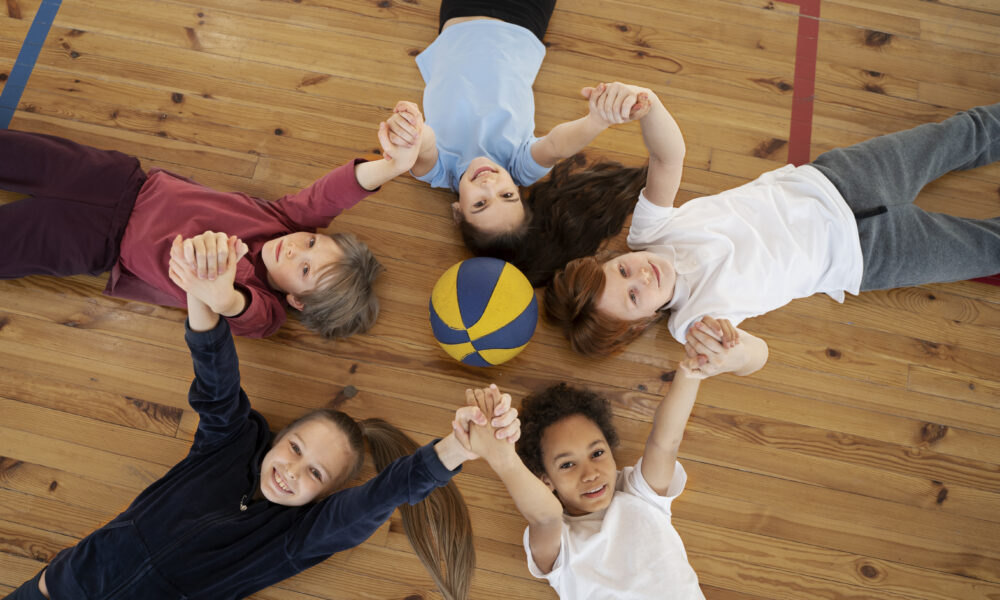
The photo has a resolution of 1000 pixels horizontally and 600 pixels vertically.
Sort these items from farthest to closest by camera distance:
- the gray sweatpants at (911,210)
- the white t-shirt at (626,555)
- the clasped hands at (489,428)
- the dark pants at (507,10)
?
the dark pants at (507,10)
the gray sweatpants at (911,210)
the white t-shirt at (626,555)
the clasped hands at (489,428)

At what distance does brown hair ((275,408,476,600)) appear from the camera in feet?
6.61

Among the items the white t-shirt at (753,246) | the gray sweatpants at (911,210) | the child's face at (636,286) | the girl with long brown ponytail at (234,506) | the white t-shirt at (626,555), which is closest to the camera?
the girl with long brown ponytail at (234,506)

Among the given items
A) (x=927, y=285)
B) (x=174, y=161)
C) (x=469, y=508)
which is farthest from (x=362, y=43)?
(x=927, y=285)

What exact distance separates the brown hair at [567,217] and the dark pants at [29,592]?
175 centimetres

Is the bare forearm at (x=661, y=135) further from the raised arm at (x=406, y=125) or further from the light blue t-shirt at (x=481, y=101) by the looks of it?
the raised arm at (x=406, y=125)

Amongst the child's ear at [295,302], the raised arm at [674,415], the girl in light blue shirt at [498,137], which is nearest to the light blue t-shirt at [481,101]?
the girl in light blue shirt at [498,137]

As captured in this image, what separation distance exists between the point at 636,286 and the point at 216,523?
60.1 inches

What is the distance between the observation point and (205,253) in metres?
1.65

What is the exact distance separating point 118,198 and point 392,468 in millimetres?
1367

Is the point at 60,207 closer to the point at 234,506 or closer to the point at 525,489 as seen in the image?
the point at 234,506

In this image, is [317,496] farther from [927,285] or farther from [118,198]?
[927,285]

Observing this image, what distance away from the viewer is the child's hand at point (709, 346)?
1.81 meters

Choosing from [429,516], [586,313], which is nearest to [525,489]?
[429,516]

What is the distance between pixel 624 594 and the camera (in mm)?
1837
